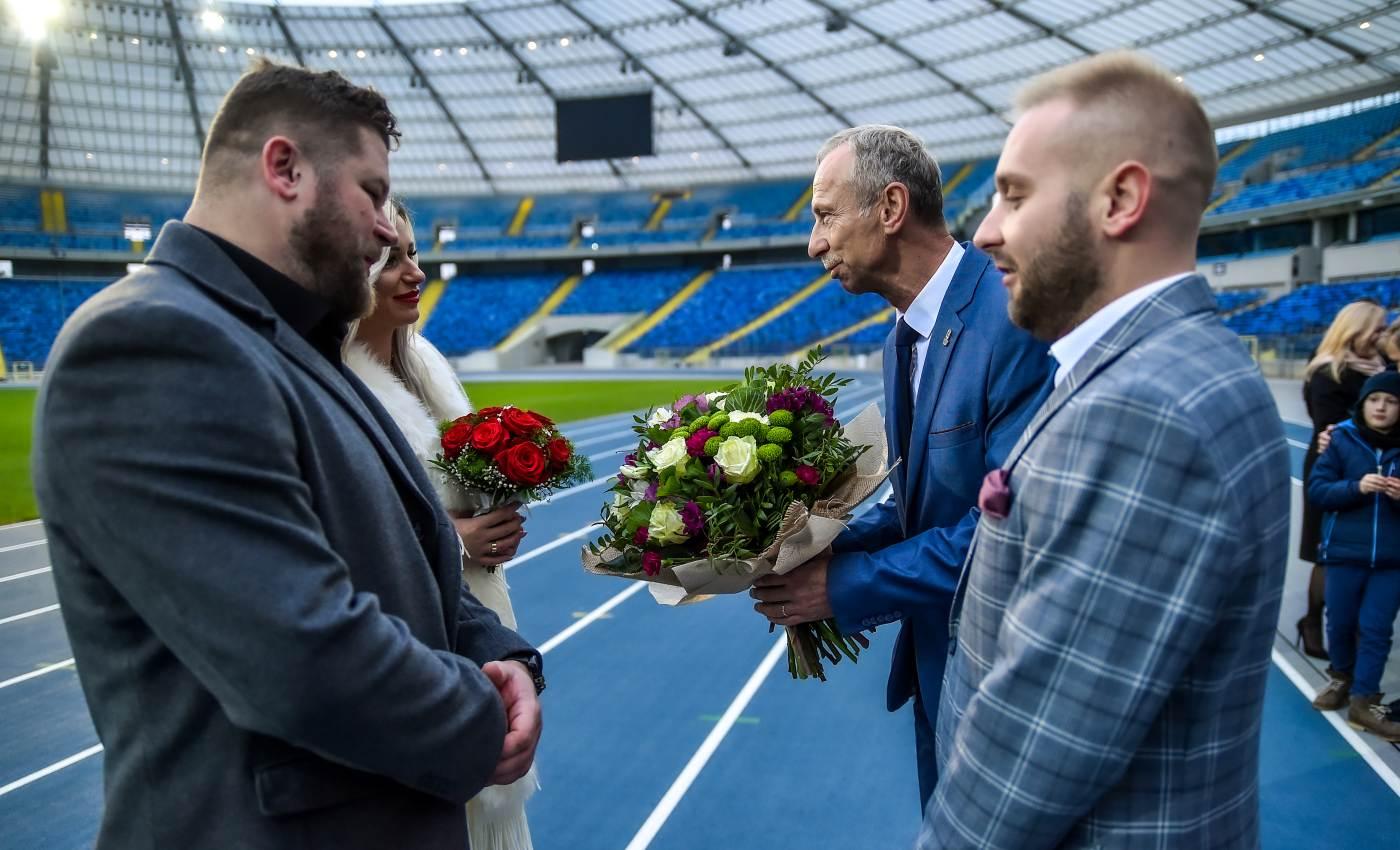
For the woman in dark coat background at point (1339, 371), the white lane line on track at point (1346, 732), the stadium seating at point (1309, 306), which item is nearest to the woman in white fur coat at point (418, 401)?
the white lane line on track at point (1346, 732)

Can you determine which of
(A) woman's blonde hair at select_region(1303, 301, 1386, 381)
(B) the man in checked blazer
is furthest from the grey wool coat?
(A) woman's blonde hair at select_region(1303, 301, 1386, 381)

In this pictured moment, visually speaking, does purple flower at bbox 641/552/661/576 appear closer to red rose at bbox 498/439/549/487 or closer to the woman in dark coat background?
red rose at bbox 498/439/549/487

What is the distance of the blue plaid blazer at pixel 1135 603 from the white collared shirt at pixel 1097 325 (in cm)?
2

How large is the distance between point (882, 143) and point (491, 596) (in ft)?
6.46

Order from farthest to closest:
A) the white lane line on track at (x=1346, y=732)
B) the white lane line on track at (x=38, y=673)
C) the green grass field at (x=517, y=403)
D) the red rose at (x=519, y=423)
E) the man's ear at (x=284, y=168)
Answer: the green grass field at (x=517, y=403), the white lane line on track at (x=38, y=673), the white lane line on track at (x=1346, y=732), the red rose at (x=519, y=423), the man's ear at (x=284, y=168)

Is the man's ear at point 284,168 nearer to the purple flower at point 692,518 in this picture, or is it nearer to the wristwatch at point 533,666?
the wristwatch at point 533,666

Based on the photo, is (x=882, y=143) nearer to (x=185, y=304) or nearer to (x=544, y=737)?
(x=185, y=304)

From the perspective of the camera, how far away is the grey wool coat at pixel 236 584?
1.24 m

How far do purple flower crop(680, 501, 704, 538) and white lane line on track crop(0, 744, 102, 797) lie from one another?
3917 millimetres

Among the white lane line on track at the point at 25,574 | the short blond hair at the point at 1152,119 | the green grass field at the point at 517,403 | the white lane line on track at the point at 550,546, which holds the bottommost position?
the green grass field at the point at 517,403

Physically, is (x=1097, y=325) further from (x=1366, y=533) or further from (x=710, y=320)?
(x=710, y=320)

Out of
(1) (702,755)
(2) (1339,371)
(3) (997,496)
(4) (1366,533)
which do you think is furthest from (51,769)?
A: (2) (1339,371)

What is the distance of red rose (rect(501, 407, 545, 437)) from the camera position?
3010 millimetres

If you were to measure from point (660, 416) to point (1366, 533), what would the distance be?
13.7 ft
